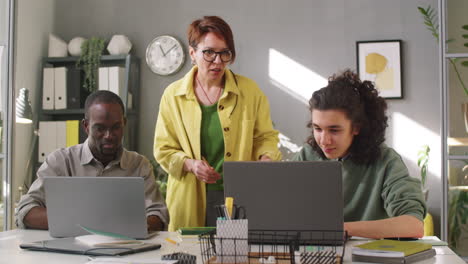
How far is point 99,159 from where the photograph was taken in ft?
7.43

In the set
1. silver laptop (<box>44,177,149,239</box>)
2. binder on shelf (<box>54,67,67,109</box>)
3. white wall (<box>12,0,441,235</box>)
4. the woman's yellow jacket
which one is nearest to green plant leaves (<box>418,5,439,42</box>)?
white wall (<box>12,0,441,235</box>)

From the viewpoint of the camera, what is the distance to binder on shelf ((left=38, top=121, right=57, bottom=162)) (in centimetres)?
459

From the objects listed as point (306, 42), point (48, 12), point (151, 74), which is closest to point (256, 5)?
point (306, 42)

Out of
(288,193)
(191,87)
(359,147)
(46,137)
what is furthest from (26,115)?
(288,193)

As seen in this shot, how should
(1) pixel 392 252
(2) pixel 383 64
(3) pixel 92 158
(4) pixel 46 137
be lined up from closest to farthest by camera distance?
1. (1) pixel 392 252
2. (3) pixel 92 158
3. (2) pixel 383 64
4. (4) pixel 46 137

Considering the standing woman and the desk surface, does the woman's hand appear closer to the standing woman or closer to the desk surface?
the standing woman

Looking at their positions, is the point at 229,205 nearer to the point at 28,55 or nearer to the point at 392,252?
the point at 392,252

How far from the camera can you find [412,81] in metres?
4.43

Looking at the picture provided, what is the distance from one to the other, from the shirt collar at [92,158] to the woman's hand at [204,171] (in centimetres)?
27

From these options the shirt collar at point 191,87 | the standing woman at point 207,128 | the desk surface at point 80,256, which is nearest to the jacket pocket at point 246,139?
the standing woman at point 207,128

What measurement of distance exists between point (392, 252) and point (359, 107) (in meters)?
0.72

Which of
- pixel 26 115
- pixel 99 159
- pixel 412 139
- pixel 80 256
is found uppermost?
pixel 26 115

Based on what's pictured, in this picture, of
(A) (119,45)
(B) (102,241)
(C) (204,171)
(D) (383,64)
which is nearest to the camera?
(B) (102,241)

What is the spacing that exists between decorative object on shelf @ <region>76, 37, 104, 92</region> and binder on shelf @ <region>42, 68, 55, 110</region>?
0.75 ft
